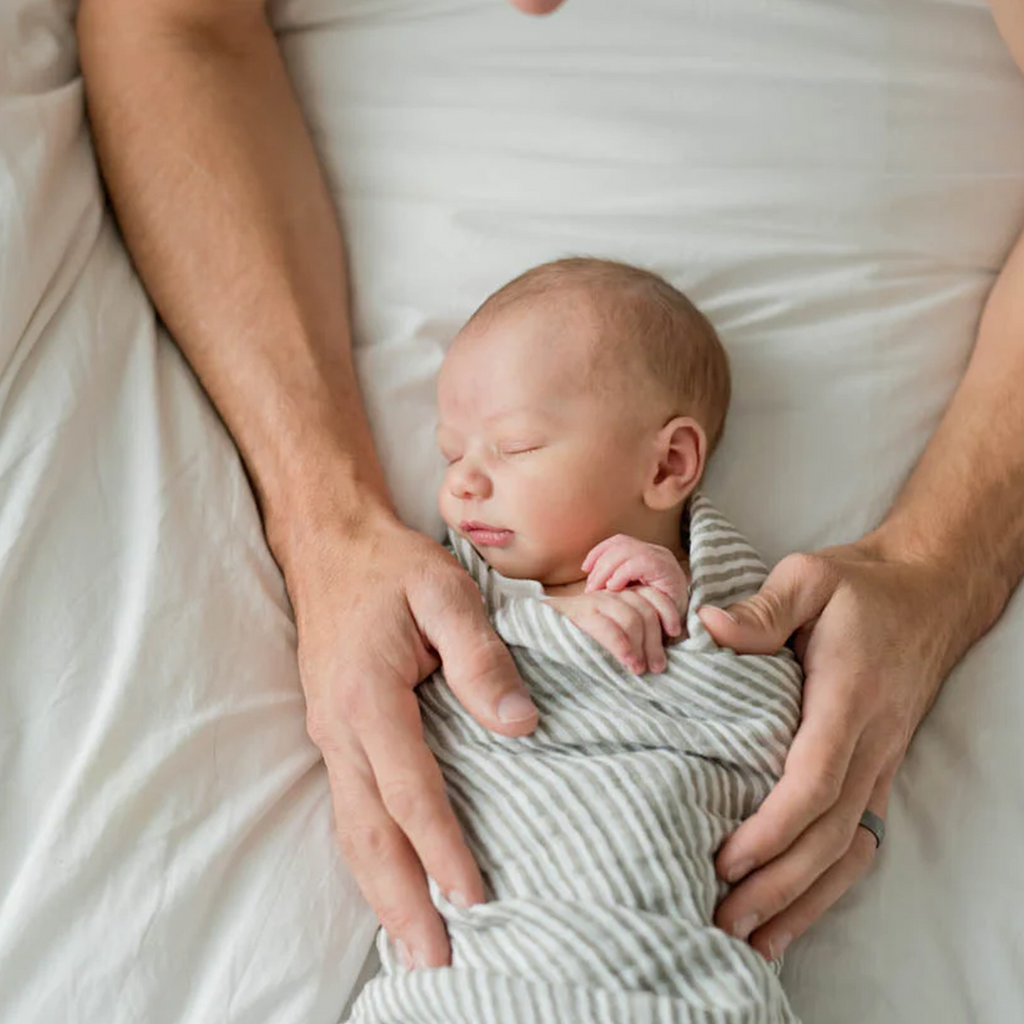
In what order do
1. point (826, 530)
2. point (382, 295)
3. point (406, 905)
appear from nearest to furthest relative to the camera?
1. point (406, 905)
2. point (826, 530)
3. point (382, 295)

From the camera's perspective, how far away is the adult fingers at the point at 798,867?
0.88 m

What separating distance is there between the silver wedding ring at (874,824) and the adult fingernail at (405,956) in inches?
13.6

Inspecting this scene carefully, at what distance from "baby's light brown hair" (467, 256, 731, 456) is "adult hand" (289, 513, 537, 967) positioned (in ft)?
0.74

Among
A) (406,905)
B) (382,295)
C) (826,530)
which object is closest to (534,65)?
(382,295)

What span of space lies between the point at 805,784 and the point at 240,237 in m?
0.72

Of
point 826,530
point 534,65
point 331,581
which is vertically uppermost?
point 534,65

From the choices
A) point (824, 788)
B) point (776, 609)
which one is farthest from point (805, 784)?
point (776, 609)

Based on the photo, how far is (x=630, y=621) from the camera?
3.04ft

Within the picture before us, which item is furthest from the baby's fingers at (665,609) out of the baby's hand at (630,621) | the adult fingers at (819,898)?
the adult fingers at (819,898)

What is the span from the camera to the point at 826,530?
1.16 meters

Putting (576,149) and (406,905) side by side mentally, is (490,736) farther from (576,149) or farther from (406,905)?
(576,149)

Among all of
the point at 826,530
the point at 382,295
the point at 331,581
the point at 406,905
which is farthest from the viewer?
the point at 382,295

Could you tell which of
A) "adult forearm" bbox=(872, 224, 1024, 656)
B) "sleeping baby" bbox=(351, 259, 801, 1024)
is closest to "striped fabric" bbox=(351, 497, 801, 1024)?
"sleeping baby" bbox=(351, 259, 801, 1024)

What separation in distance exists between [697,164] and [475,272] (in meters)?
0.25
